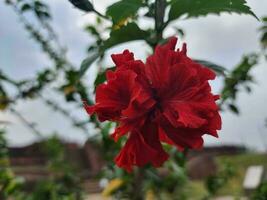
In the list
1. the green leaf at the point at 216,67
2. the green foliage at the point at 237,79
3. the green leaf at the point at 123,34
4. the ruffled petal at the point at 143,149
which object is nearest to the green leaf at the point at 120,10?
the green leaf at the point at 123,34

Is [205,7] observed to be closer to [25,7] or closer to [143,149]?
[143,149]

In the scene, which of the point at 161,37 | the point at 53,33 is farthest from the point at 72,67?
the point at 161,37

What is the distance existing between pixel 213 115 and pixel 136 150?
0.23ft

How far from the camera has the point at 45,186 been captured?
5.81 ft

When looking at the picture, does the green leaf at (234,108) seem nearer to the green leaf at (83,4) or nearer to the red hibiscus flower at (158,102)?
the green leaf at (83,4)

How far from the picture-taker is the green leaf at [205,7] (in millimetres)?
575

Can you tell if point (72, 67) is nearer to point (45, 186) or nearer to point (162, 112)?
point (45, 186)

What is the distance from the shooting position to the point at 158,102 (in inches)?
15.9

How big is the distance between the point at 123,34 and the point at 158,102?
0.87 feet

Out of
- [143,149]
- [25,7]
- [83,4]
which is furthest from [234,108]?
[143,149]

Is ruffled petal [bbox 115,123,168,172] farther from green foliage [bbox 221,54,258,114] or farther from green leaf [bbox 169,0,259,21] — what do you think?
green foliage [bbox 221,54,258,114]

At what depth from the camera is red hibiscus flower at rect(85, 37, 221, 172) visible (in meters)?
0.39

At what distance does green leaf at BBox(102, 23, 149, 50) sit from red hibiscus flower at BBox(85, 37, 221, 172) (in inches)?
9.4

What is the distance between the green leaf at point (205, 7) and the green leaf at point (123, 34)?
54 mm
